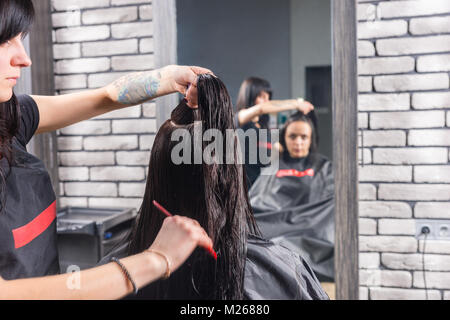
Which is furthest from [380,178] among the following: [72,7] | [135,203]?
[72,7]

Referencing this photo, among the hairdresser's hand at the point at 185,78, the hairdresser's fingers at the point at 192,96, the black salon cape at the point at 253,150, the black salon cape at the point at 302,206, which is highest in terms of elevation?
the hairdresser's hand at the point at 185,78

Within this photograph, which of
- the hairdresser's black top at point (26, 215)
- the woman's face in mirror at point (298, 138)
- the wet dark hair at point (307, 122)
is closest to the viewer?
the hairdresser's black top at point (26, 215)

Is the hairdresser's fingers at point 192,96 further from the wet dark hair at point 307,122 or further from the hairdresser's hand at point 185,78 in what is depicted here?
the wet dark hair at point 307,122

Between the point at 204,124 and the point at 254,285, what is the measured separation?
0.49 metres

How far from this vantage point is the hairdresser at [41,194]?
867 millimetres

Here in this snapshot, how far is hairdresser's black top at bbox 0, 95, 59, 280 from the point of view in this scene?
3.18 feet

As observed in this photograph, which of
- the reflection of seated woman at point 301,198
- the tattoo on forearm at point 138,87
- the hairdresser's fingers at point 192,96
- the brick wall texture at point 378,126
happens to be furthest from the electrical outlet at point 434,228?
the tattoo on forearm at point 138,87

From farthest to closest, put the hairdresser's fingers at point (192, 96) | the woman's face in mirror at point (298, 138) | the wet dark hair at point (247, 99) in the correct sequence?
the woman's face in mirror at point (298, 138) → the wet dark hair at point (247, 99) → the hairdresser's fingers at point (192, 96)

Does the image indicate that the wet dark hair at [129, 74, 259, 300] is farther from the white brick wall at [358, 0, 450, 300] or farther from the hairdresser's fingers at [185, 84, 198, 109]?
the white brick wall at [358, 0, 450, 300]

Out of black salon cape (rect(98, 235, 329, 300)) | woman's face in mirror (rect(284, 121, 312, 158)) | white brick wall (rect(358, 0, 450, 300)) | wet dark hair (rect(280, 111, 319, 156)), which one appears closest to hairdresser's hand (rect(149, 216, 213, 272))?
black salon cape (rect(98, 235, 329, 300))

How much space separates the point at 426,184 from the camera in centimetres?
140

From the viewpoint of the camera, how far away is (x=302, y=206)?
2.64m

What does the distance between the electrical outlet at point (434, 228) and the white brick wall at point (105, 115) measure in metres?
1.04
